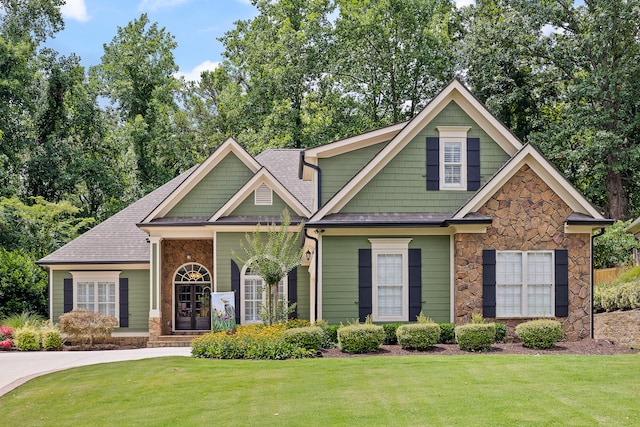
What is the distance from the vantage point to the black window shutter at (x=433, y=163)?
19422 millimetres

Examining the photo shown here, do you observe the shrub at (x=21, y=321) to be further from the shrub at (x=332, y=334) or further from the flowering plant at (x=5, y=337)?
the shrub at (x=332, y=334)

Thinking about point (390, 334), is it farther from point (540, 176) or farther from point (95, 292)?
point (95, 292)

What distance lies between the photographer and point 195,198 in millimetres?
24250

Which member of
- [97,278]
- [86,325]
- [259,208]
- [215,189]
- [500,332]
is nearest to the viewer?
[500,332]

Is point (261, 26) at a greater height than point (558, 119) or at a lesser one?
greater

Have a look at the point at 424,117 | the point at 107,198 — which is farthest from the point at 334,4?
the point at 424,117

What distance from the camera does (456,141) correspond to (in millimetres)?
19531

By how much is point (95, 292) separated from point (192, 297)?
344 cm

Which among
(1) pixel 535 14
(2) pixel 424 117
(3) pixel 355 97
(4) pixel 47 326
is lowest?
(4) pixel 47 326

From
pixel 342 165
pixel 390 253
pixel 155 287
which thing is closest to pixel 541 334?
pixel 390 253

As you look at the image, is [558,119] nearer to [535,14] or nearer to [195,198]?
[535,14]

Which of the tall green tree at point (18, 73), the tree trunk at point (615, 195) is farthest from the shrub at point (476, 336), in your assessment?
the tall green tree at point (18, 73)

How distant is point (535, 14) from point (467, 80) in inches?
178

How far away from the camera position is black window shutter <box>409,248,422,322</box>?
18750 mm
